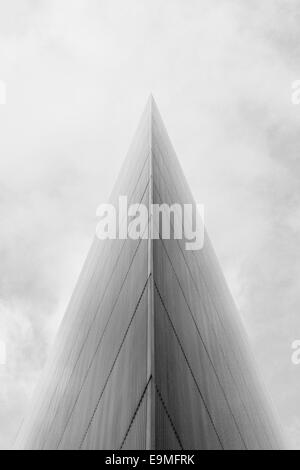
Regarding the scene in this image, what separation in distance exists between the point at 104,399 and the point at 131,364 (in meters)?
1.25

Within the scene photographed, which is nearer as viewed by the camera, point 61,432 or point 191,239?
point 61,432

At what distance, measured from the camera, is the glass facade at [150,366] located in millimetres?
6750

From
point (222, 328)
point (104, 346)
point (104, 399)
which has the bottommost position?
point (104, 399)

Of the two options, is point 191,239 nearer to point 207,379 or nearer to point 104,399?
point 207,379

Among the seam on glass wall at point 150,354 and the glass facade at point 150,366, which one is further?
the glass facade at point 150,366

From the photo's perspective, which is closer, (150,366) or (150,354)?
(150,366)

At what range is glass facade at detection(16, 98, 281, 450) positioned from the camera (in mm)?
6750

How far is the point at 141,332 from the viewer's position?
24.7ft

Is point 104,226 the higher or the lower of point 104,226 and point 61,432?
the higher

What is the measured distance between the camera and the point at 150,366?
21.8ft

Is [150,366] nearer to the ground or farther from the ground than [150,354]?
nearer to the ground

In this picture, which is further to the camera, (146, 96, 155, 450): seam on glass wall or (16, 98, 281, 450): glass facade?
(16, 98, 281, 450): glass facade
